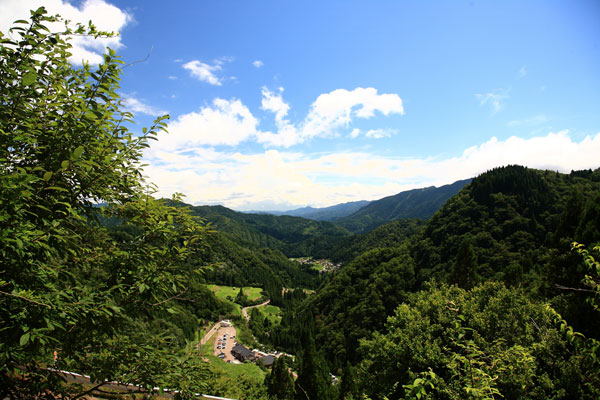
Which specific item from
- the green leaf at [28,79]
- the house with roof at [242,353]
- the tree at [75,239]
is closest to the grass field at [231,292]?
the house with roof at [242,353]

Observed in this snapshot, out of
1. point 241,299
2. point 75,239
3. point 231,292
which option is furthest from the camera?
point 231,292

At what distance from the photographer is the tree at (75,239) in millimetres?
2781

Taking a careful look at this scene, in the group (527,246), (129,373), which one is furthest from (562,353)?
(527,246)

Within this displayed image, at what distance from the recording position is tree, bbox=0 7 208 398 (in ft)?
9.12

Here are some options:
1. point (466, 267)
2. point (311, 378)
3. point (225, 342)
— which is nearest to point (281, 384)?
point (311, 378)

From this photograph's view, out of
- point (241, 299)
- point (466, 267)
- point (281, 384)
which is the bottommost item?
point (241, 299)

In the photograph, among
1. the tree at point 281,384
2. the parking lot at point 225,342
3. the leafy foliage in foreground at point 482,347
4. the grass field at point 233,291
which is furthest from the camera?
the grass field at point 233,291

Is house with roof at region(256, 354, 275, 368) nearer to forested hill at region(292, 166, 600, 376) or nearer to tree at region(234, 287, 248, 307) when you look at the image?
forested hill at region(292, 166, 600, 376)

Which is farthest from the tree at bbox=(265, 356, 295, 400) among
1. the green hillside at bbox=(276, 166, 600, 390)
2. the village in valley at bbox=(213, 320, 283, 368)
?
the village in valley at bbox=(213, 320, 283, 368)

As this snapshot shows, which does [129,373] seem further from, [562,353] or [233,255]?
[233,255]

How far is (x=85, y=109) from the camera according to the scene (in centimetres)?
335

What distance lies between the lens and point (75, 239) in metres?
3.55

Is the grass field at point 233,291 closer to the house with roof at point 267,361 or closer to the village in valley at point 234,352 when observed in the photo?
the village in valley at point 234,352

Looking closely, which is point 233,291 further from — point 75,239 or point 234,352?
point 75,239
